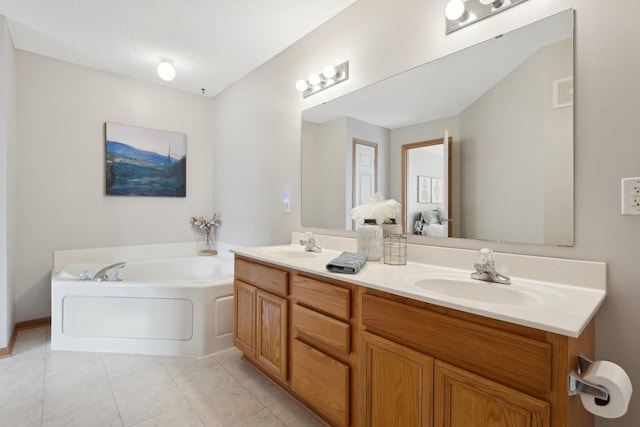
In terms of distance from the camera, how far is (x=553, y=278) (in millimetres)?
1205

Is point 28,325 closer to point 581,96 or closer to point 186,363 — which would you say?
point 186,363

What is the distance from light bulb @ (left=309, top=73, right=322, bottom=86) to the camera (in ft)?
7.38

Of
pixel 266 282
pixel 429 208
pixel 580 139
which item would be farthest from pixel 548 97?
pixel 266 282

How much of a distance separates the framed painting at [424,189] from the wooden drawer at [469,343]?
70cm

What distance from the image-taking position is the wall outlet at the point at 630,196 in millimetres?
1047

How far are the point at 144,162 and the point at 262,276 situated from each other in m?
2.30

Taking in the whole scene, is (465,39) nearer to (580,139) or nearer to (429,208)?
(580,139)

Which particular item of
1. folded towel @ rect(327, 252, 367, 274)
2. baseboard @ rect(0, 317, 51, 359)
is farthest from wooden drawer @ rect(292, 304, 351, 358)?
baseboard @ rect(0, 317, 51, 359)

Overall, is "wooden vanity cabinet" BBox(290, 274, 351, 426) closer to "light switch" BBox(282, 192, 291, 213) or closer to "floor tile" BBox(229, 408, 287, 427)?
"floor tile" BBox(229, 408, 287, 427)

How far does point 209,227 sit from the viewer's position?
12.2ft

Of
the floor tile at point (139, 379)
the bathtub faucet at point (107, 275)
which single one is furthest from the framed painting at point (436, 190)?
the bathtub faucet at point (107, 275)

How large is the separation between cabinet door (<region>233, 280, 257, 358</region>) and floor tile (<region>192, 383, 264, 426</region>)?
0.75 ft

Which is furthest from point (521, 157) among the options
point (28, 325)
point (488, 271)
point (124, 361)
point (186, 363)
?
point (28, 325)

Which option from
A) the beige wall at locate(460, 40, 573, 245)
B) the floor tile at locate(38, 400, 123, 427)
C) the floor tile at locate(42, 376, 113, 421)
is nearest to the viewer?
the beige wall at locate(460, 40, 573, 245)
